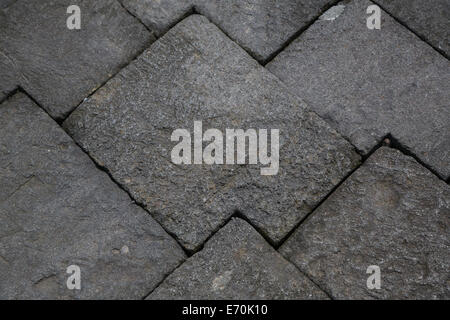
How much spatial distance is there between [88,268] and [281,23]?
1598 mm

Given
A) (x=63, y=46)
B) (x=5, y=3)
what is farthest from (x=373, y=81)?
(x=5, y=3)

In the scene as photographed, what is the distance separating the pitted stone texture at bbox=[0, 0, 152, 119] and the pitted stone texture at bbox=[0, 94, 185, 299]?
200mm

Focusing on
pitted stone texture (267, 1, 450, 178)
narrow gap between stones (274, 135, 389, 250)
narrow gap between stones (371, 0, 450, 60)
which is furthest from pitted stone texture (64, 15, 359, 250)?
narrow gap between stones (371, 0, 450, 60)

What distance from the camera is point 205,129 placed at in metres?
2.45

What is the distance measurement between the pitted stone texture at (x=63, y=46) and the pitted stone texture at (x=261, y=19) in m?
0.42

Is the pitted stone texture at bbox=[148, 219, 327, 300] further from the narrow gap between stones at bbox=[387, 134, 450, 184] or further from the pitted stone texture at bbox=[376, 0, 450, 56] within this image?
the pitted stone texture at bbox=[376, 0, 450, 56]

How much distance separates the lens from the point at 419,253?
2.20m

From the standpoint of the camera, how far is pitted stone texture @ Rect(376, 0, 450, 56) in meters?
2.70

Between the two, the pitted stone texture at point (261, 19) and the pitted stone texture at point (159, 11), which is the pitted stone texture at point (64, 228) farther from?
the pitted stone texture at point (261, 19)

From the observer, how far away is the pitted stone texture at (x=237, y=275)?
2.13 meters

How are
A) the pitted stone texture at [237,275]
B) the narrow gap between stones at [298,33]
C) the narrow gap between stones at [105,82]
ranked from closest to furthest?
the pitted stone texture at [237,275], the narrow gap between stones at [105,82], the narrow gap between stones at [298,33]

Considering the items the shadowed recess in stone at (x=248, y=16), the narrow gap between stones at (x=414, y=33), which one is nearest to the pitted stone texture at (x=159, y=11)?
the shadowed recess in stone at (x=248, y=16)

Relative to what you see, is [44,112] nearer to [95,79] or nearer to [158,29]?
[95,79]

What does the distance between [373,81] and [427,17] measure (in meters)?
0.53
